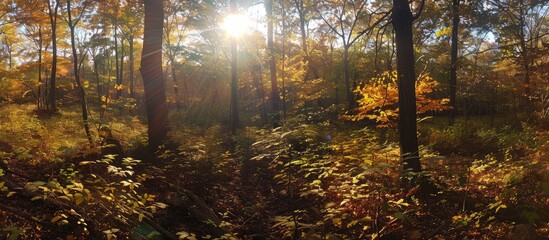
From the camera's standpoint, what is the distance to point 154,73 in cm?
798

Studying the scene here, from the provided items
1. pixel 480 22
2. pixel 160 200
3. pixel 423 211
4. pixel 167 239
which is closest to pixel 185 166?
pixel 160 200

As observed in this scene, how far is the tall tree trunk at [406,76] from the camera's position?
4.92m

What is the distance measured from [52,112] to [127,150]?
13.1 meters

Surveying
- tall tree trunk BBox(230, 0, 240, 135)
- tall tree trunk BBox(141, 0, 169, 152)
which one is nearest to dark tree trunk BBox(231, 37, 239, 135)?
tall tree trunk BBox(230, 0, 240, 135)

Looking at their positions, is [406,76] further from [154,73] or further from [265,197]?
[154,73]

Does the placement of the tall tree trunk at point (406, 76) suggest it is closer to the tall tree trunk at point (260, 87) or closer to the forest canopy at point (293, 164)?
the forest canopy at point (293, 164)

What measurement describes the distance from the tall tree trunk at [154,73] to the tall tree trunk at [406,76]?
5.67 m

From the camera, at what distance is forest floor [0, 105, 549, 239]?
3.22m

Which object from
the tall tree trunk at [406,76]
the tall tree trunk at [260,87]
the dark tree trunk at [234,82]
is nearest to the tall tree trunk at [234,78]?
the dark tree trunk at [234,82]

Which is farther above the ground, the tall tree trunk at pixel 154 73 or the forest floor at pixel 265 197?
the tall tree trunk at pixel 154 73

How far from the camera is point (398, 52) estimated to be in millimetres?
5059

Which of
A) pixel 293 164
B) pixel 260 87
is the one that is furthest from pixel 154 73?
pixel 260 87

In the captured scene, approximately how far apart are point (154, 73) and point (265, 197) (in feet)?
14.0

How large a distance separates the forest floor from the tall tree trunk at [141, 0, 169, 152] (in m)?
0.41
